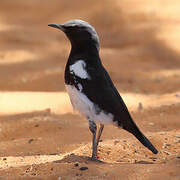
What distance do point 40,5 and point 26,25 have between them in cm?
126

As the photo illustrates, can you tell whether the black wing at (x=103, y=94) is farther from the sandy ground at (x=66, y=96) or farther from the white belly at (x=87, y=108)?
the sandy ground at (x=66, y=96)

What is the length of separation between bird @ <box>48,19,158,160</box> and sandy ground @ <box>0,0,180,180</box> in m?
0.46

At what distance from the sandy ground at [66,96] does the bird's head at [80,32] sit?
1124mm

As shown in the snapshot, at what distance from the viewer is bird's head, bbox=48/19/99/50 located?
12.7 ft

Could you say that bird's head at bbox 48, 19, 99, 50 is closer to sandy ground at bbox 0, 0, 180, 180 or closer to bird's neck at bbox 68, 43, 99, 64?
bird's neck at bbox 68, 43, 99, 64

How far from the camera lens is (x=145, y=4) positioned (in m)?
12.5

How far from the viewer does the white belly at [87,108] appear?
3.84m

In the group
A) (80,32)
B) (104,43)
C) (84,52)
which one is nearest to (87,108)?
(84,52)

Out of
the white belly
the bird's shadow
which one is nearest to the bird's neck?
the white belly

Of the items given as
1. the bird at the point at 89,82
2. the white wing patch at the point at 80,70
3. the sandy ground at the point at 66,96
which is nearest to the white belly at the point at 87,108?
the bird at the point at 89,82

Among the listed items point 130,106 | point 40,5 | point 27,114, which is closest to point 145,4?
point 40,5

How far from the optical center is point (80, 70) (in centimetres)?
383

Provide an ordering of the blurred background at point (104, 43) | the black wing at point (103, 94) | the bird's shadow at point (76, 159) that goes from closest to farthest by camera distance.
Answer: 1. the black wing at point (103, 94)
2. the bird's shadow at point (76, 159)
3. the blurred background at point (104, 43)

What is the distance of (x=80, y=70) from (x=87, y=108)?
1.16ft
